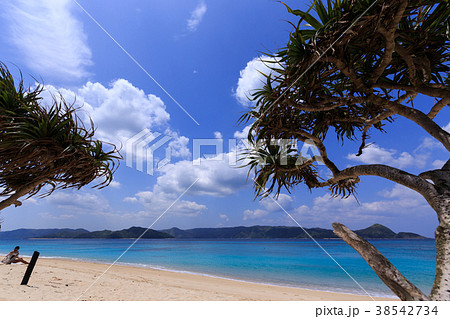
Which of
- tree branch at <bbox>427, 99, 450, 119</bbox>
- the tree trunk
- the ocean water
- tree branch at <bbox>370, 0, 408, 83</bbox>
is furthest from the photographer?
the ocean water

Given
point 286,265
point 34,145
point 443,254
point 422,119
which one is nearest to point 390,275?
point 443,254

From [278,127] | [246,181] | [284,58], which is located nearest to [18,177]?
[246,181]

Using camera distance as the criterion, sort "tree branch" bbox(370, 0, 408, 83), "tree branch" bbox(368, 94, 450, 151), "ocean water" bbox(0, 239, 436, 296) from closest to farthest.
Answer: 1. "tree branch" bbox(370, 0, 408, 83)
2. "tree branch" bbox(368, 94, 450, 151)
3. "ocean water" bbox(0, 239, 436, 296)

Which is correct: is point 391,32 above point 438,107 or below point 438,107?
above

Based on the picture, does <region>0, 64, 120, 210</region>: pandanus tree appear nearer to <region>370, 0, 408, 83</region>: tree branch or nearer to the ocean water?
<region>370, 0, 408, 83</region>: tree branch

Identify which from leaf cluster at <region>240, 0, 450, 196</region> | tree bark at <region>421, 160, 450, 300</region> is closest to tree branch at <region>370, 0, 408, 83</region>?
leaf cluster at <region>240, 0, 450, 196</region>

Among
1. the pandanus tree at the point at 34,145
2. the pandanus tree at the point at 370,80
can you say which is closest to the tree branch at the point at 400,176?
the pandanus tree at the point at 370,80

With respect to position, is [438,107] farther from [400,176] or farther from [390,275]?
[390,275]

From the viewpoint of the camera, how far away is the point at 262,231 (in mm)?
98250

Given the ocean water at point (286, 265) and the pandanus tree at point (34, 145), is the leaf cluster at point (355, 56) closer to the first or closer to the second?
the pandanus tree at point (34, 145)

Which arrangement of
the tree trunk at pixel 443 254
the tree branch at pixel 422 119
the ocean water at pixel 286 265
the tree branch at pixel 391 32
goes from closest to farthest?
the tree trunk at pixel 443 254 → the tree branch at pixel 391 32 → the tree branch at pixel 422 119 → the ocean water at pixel 286 265

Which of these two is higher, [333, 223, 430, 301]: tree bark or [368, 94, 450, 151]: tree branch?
[368, 94, 450, 151]: tree branch
